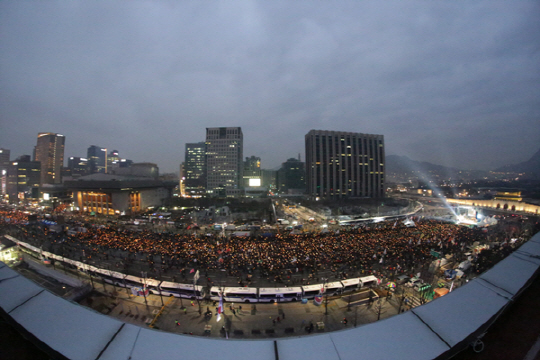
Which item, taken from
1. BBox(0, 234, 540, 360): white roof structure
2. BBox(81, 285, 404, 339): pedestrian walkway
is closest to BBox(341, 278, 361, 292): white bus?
BBox(81, 285, 404, 339): pedestrian walkway

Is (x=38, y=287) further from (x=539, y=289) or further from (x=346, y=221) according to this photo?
(x=346, y=221)

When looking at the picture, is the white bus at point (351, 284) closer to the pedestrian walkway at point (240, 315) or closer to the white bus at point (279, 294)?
the pedestrian walkway at point (240, 315)

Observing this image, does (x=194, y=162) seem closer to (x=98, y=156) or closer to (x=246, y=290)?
(x=246, y=290)

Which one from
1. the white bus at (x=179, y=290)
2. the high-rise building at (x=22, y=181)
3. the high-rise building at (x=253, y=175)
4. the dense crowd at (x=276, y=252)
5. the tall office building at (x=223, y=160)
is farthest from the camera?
the high-rise building at (x=253, y=175)

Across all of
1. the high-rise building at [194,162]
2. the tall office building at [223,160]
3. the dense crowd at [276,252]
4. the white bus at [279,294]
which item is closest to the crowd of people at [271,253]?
the dense crowd at [276,252]

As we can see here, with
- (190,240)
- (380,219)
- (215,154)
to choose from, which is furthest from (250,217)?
(215,154)

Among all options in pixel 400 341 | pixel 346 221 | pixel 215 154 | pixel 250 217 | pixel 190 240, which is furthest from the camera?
pixel 215 154
